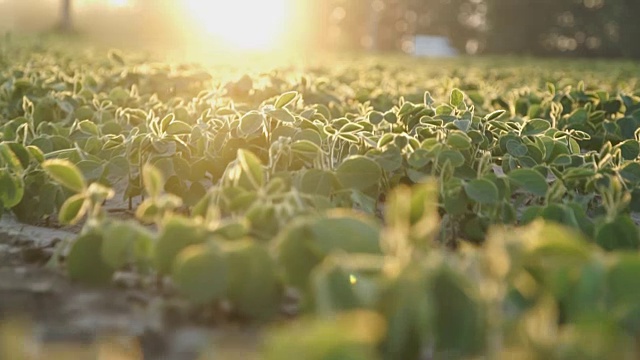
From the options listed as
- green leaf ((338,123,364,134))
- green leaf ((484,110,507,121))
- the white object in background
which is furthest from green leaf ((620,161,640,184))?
the white object in background

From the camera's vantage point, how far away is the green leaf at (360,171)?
1783 millimetres

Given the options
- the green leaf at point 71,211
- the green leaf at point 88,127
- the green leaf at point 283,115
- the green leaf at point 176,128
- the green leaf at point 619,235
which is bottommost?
the green leaf at point 619,235

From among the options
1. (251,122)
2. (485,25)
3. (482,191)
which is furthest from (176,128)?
(485,25)

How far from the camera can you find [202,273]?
3.77 feet

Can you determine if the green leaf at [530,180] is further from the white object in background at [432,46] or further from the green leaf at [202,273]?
the white object in background at [432,46]

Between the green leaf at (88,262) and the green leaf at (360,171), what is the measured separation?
56cm

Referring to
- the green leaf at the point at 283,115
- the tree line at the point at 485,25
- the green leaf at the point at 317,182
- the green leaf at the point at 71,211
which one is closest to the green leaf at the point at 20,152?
the green leaf at the point at 71,211

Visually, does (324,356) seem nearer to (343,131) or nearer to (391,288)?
(391,288)

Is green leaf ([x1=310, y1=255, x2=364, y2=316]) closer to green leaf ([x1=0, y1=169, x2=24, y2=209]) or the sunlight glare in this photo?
green leaf ([x1=0, y1=169, x2=24, y2=209])

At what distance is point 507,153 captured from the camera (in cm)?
217

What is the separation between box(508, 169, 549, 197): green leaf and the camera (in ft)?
5.98

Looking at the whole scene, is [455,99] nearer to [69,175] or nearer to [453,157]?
[453,157]

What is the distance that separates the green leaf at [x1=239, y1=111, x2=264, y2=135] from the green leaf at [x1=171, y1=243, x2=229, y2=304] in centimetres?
83

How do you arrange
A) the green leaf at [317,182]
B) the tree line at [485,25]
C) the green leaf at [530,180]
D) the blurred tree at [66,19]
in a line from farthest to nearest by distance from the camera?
the tree line at [485,25] < the blurred tree at [66,19] < the green leaf at [530,180] < the green leaf at [317,182]
